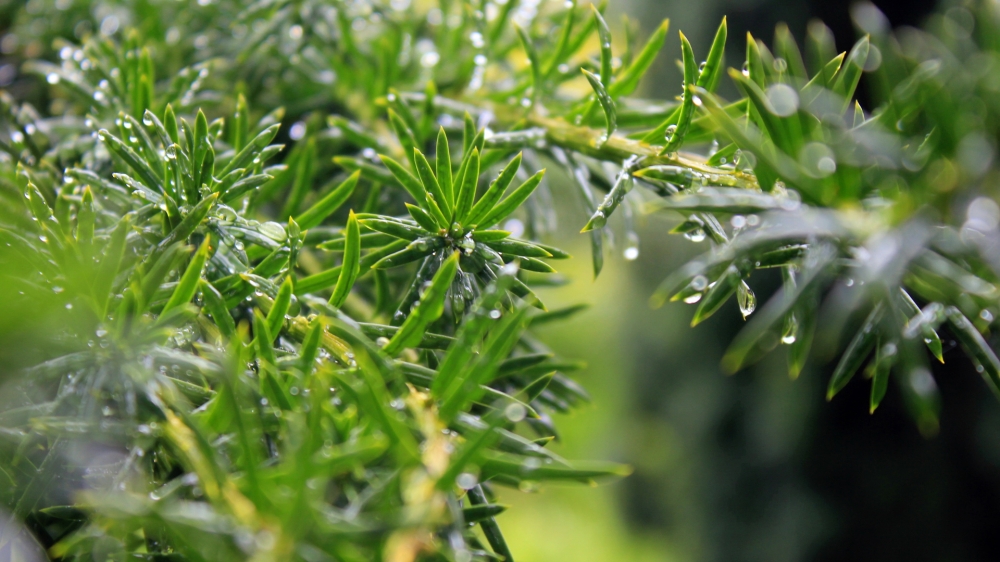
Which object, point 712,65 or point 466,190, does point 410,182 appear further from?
point 712,65

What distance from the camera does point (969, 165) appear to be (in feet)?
0.52

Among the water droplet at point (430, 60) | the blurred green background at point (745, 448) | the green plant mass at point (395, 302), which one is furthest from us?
the blurred green background at point (745, 448)

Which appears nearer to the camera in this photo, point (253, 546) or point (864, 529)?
point (253, 546)

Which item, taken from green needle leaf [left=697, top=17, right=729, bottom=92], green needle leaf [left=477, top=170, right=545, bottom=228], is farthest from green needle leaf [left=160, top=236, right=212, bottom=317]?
green needle leaf [left=697, top=17, right=729, bottom=92]

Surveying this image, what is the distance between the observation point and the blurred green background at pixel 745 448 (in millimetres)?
1263

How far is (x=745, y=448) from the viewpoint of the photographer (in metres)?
1.49

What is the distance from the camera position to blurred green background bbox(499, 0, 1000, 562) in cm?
126

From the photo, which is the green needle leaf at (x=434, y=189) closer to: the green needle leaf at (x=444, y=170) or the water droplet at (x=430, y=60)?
the green needle leaf at (x=444, y=170)

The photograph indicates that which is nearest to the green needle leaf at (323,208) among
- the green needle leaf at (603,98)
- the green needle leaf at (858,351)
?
the green needle leaf at (603,98)

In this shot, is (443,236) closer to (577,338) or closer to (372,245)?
(372,245)

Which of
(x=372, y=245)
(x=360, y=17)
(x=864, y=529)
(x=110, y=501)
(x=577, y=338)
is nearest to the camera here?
(x=110, y=501)

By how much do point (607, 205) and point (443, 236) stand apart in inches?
2.6

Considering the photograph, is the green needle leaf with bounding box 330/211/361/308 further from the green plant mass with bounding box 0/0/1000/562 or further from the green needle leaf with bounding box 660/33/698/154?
the green needle leaf with bounding box 660/33/698/154

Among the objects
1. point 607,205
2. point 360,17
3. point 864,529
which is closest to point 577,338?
point 864,529
